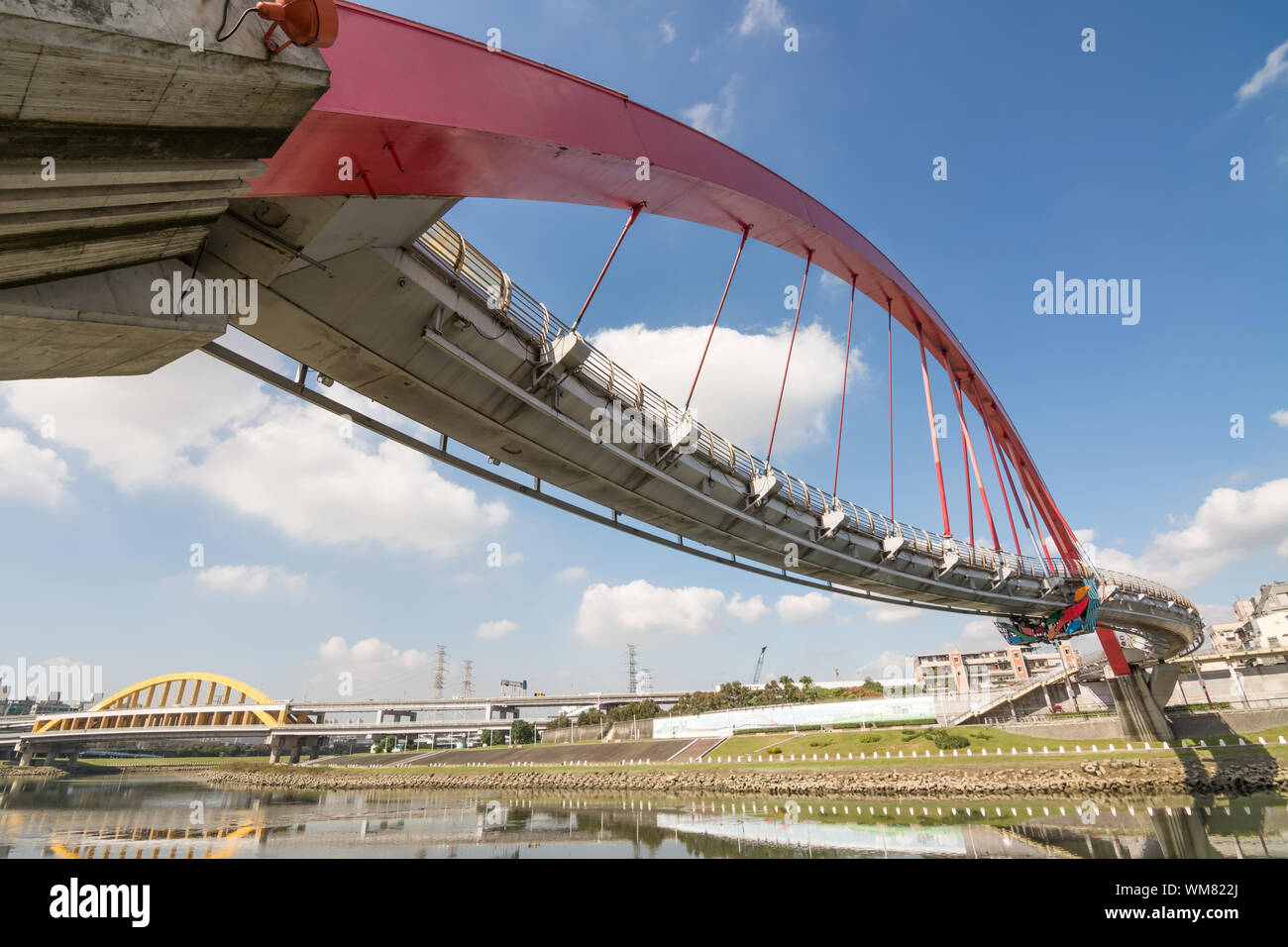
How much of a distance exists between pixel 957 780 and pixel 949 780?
0.34m

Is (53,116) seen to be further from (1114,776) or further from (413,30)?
(1114,776)

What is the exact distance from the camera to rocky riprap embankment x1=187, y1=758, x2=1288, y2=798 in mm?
26797

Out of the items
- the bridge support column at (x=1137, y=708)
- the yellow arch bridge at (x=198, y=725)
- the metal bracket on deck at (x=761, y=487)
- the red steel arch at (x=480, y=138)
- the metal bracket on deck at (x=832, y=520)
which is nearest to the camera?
the red steel arch at (x=480, y=138)

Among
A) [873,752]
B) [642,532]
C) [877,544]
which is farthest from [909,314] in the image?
[873,752]

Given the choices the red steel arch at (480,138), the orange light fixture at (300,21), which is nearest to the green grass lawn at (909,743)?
the red steel arch at (480,138)

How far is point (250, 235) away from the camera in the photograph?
6.43 m

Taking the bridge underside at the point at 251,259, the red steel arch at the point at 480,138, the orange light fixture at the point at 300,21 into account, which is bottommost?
the bridge underside at the point at 251,259

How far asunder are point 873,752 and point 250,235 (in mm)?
40502

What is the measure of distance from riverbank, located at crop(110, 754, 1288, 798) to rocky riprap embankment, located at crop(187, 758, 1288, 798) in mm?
38

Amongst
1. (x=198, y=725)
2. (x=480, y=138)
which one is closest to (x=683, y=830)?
(x=480, y=138)

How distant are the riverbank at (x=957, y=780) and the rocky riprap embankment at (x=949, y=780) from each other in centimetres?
4

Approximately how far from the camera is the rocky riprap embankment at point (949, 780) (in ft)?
87.9

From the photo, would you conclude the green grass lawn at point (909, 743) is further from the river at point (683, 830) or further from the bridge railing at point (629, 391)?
the bridge railing at point (629, 391)

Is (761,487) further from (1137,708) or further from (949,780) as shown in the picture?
(1137,708)
